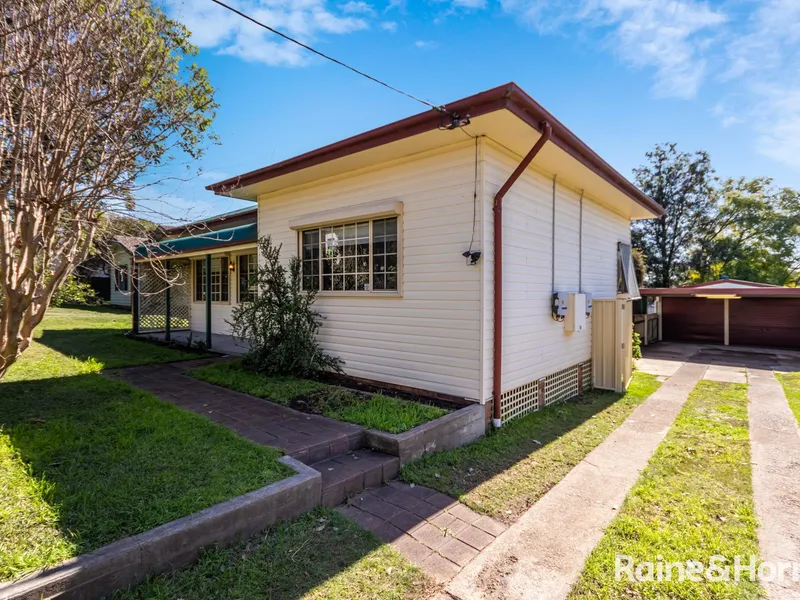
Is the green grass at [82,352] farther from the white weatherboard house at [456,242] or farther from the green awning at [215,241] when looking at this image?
the white weatherboard house at [456,242]

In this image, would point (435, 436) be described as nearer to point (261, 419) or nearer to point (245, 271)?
point (261, 419)

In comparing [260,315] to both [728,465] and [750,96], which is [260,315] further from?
[750,96]

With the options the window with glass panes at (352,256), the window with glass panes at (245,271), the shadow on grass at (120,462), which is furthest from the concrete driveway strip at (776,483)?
the window with glass panes at (245,271)

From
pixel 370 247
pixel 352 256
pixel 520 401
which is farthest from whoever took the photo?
pixel 352 256

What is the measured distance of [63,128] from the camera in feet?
11.3

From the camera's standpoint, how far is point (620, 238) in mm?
8531

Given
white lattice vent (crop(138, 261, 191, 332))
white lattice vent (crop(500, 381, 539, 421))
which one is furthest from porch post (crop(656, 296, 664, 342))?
white lattice vent (crop(138, 261, 191, 332))

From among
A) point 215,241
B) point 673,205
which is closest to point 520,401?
point 215,241

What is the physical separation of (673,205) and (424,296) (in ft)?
78.2

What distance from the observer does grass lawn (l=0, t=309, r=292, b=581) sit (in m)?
2.15

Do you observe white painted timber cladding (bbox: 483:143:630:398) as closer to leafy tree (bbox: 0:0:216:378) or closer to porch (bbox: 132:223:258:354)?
leafy tree (bbox: 0:0:216:378)

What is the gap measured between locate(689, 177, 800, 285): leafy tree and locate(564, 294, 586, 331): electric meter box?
22.1m

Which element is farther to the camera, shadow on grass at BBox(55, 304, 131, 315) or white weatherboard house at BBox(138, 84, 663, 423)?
shadow on grass at BBox(55, 304, 131, 315)

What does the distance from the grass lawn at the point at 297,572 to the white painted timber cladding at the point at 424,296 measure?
236 cm
